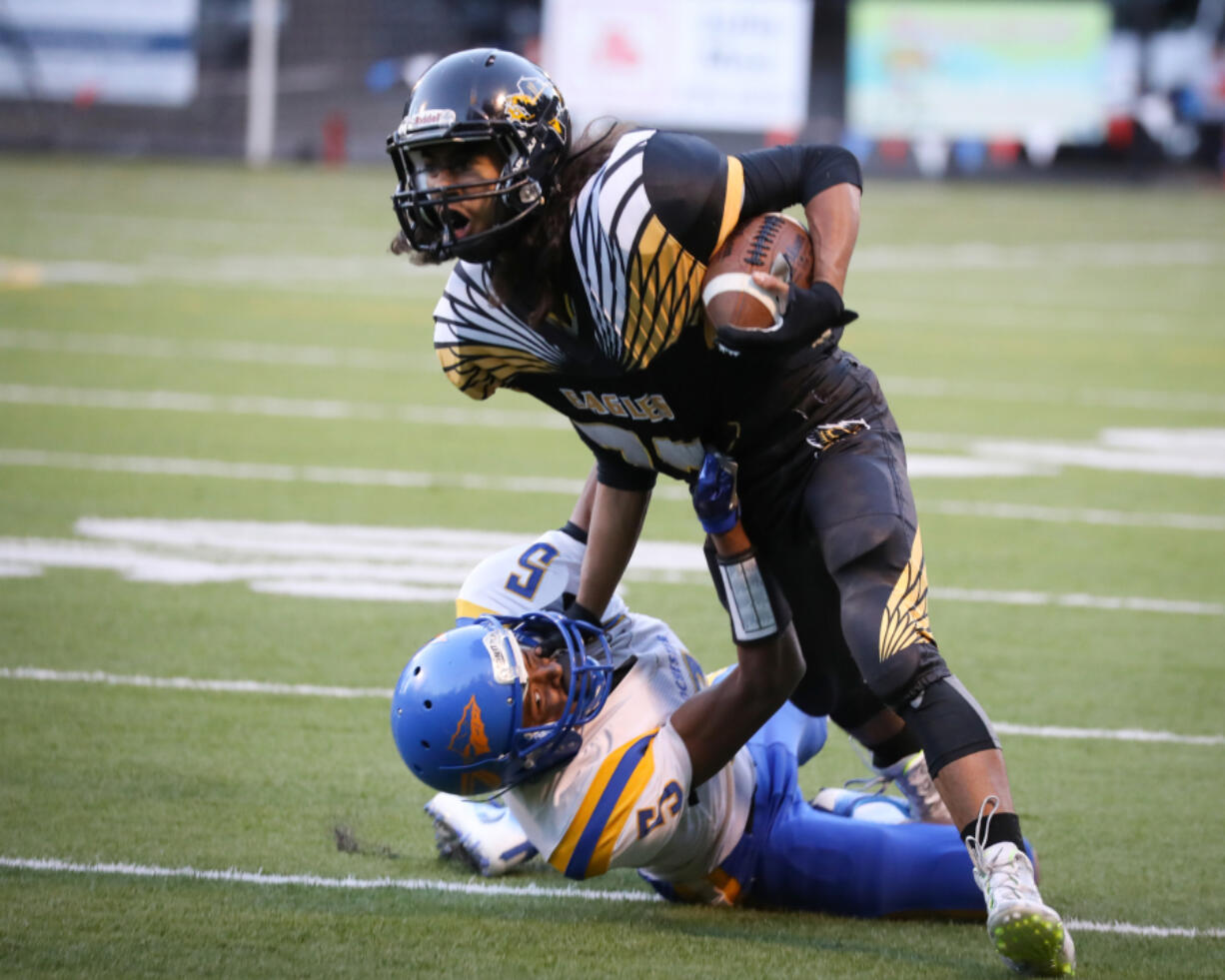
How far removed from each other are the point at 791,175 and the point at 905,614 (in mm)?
913

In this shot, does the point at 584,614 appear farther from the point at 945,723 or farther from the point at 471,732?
the point at 945,723

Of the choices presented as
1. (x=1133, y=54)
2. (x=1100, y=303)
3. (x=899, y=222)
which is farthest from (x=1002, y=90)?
(x=1100, y=303)

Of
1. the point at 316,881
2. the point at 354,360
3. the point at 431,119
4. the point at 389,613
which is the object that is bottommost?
the point at 354,360

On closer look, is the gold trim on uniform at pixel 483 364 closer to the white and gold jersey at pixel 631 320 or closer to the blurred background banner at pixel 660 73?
the white and gold jersey at pixel 631 320

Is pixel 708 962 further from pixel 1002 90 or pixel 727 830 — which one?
pixel 1002 90

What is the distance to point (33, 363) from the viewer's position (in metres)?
10.8

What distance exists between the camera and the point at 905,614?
133 inches

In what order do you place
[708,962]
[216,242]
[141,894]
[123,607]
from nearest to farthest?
1. [708,962]
2. [141,894]
3. [123,607]
4. [216,242]

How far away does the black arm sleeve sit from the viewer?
3561 mm

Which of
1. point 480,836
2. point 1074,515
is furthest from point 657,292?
point 1074,515

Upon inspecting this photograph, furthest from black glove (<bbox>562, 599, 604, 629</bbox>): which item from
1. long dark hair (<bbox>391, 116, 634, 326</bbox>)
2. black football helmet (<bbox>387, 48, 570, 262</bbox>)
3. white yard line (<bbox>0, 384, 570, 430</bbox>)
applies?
white yard line (<bbox>0, 384, 570, 430</bbox>)

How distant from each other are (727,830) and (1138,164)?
27621 mm

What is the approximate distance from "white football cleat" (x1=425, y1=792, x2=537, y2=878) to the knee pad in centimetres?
98

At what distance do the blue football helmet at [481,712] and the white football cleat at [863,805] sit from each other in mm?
886
